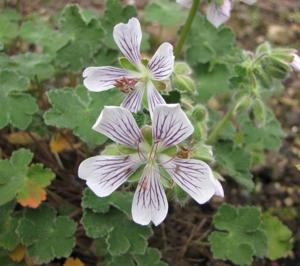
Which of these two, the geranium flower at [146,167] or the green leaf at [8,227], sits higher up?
the geranium flower at [146,167]

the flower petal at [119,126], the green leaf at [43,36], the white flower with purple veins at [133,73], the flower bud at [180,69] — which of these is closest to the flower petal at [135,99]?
the white flower with purple veins at [133,73]

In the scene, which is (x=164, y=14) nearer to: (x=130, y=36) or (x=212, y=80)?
(x=212, y=80)

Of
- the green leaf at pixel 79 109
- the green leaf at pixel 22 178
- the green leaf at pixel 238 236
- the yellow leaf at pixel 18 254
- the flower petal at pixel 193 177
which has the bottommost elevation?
the yellow leaf at pixel 18 254

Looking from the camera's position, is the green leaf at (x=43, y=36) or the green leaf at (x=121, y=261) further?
the green leaf at (x=43, y=36)

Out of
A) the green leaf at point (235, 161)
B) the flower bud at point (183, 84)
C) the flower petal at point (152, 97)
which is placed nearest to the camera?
the flower petal at point (152, 97)

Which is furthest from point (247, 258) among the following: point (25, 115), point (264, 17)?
point (264, 17)

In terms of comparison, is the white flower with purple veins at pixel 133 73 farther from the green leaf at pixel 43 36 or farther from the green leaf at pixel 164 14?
the green leaf at pixel 164 14

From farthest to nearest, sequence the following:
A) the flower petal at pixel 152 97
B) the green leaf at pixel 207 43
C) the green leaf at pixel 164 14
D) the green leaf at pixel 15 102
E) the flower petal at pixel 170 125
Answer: the green leaf at pixel 164 14 < the green leaf at pixel 207 43 < the green leaf at pixel 15 102 < the flower petal at pixel 152 97 < the flower petal at pixel 170 125
